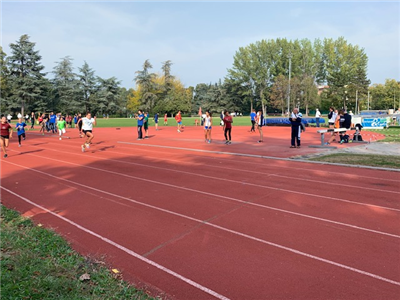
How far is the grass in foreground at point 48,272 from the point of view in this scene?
11.2 ft

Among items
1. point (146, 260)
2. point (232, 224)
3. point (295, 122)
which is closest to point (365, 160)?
point (295, 122)

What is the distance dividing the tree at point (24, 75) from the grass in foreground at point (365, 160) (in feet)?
229

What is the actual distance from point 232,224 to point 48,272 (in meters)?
2.98

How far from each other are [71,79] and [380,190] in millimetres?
90277

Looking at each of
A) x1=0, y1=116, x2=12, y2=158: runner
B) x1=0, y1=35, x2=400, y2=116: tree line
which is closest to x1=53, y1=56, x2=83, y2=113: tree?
x1=0, y1=35, x2=400, y2=116: tree line

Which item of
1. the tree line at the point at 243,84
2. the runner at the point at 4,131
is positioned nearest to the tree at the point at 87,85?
the tree line at the point at 243,84

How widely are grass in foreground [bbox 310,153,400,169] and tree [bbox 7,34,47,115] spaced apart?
2751 inches

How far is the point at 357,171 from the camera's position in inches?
391

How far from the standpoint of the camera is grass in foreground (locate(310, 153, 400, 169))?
10618mm

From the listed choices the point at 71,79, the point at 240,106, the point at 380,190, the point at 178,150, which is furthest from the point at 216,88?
the point at 380,190

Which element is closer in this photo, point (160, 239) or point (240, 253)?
point (240, 253)

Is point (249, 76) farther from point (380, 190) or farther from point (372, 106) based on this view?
point (380, 190)

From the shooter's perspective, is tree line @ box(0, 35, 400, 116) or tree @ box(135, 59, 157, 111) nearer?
tree line @ box(0, 35, 400, 116)

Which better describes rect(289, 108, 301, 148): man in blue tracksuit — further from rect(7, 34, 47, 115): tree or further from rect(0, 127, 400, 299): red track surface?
rect(7, 34, 47, 115): tree
